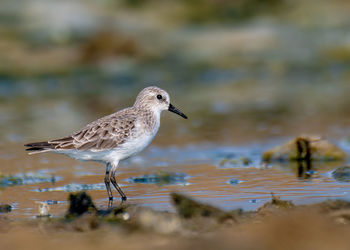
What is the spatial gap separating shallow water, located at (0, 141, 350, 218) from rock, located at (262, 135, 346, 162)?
0.72ft

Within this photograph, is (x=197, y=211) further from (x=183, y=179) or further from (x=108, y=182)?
(x=183, y=179)

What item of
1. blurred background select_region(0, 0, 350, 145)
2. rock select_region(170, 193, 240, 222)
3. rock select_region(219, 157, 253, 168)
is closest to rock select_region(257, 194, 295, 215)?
rock select_region(170, 193, 240, 222)

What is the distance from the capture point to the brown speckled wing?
6.92 metres

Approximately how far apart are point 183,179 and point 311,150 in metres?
1.82

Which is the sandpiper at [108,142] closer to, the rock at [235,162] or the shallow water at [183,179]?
the shallow water at [183,179]

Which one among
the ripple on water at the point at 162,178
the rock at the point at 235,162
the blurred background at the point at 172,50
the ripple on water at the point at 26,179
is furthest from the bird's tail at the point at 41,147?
the blurred background at the point at 172,50

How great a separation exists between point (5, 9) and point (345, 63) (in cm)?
1081

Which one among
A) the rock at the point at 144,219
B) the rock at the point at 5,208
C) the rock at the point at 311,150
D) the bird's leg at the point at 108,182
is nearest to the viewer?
the rock at the point at 144,219

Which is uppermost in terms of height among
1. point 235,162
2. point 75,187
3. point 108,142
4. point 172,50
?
point 172,50

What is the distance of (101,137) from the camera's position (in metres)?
6.97

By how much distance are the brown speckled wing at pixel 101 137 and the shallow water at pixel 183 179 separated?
573mm

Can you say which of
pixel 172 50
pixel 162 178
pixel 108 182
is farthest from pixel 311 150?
pixel 172 50

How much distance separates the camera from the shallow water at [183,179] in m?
6.38

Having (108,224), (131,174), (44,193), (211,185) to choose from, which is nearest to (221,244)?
(108,224)
